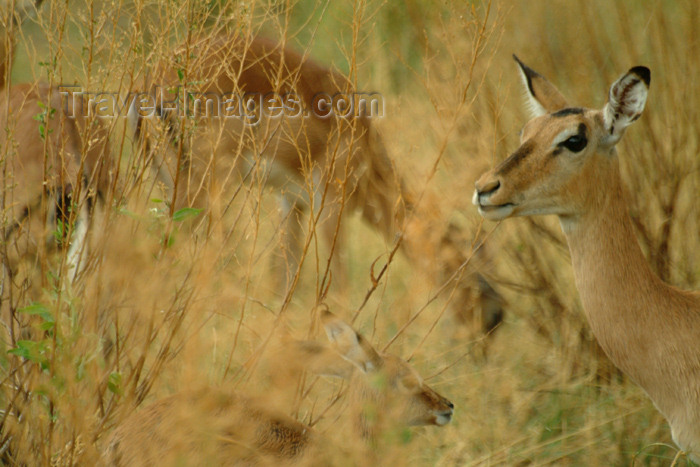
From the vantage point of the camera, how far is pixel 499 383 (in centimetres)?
403

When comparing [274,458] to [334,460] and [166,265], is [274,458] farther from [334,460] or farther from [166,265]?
[166,265]

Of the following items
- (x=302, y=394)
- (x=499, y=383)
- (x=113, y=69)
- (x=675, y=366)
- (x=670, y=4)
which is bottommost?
→ (x=499, y=383)

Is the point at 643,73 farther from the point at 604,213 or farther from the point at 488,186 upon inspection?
the point at 488,186

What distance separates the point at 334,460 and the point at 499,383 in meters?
1.68

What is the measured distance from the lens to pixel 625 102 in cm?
286

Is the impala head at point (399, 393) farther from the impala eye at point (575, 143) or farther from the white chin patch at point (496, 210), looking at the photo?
the impala eye at point (575, 143)

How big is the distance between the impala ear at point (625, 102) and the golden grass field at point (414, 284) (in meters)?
0.40

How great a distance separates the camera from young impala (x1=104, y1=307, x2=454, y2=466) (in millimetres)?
2373

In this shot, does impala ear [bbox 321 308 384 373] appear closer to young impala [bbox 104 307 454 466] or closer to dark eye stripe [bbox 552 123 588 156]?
young impala [bbox 104 307 454 466]

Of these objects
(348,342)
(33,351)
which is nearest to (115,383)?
(33,351)

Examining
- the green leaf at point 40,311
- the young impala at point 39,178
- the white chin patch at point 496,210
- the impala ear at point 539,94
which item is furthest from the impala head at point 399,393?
the impala ear at point 539,94

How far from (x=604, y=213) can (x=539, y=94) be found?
541 mm

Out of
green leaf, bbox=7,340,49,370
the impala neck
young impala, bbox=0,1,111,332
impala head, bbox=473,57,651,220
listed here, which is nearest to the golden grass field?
green leaf, bbox=7,340,49,370

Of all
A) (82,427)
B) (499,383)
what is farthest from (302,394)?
(499,383)
